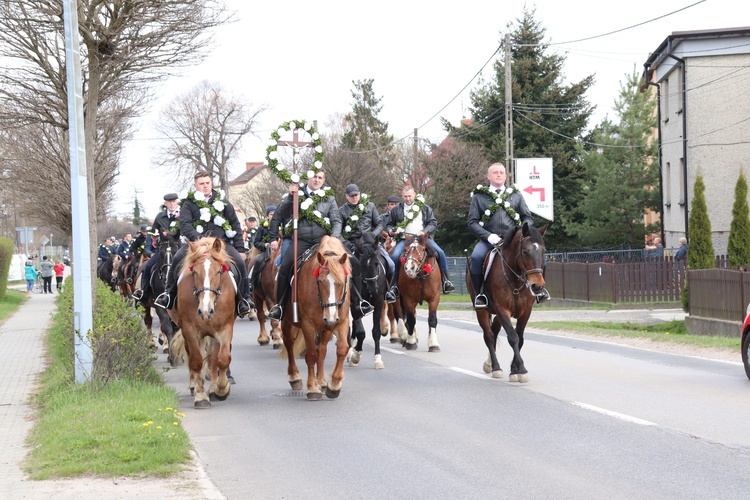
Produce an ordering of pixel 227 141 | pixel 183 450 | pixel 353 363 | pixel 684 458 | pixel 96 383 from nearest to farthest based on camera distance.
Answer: pixel 684 458, pixel 183 450, pixel 96 383, pixel 353 363, pixel 227 141

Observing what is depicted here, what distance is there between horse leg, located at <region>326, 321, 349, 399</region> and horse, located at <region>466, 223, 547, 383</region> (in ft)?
7.24

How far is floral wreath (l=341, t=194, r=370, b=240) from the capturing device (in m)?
14.0

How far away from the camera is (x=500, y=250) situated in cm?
1252

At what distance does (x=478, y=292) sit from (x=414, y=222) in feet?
12.4

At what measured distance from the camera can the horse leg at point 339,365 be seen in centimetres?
1075

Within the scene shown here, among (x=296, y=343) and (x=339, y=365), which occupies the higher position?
(x=296, y=343)

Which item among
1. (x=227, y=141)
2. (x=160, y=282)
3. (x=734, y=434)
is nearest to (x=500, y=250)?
(x=734, y=434)

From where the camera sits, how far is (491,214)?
13078mm

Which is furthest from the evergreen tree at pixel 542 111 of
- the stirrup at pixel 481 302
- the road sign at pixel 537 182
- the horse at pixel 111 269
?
the stirrup at pixel 481 302

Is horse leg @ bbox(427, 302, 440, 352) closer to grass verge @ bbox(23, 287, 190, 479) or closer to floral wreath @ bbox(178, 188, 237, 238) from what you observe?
floral wreath @ bbox(178, 188, 237, 238)

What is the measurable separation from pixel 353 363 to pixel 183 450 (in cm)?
680

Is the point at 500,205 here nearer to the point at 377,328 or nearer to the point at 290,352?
the point at 377,328

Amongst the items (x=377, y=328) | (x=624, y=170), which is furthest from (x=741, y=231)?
(x=624, y=170)

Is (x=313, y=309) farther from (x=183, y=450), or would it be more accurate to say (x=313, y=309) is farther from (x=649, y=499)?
(x=649, y=499)
